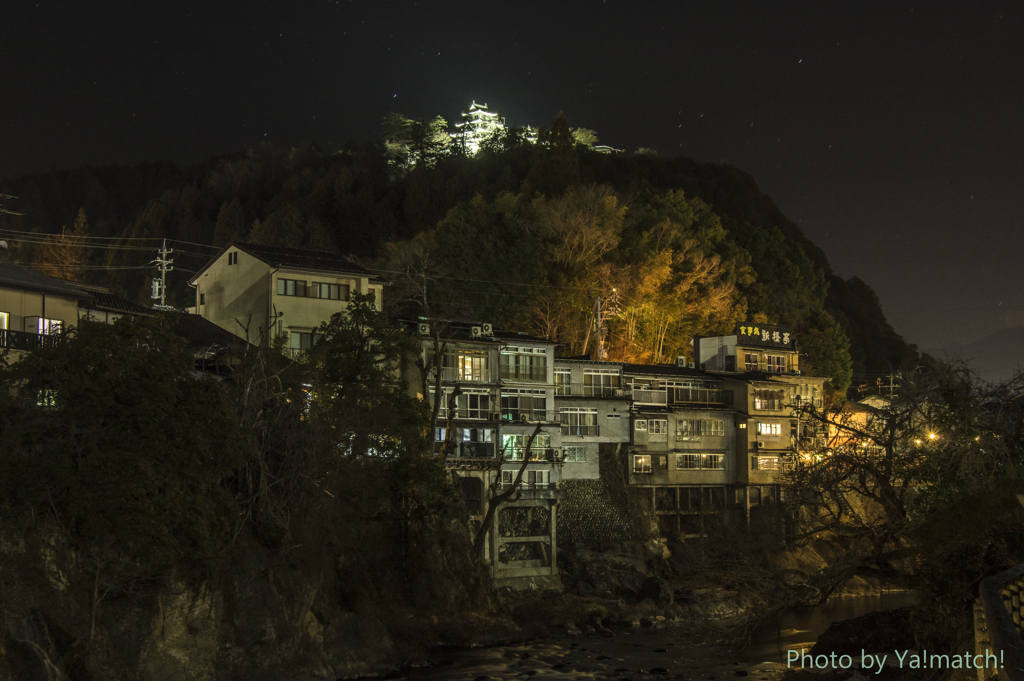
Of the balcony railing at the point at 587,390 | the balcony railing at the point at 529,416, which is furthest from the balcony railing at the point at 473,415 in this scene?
the balcony railing at the point at 587,390

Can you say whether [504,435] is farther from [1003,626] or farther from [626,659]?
[1003,626]

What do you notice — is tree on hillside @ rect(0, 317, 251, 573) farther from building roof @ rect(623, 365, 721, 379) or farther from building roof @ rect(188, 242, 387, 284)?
building roof @ rect(623, 365, 721, 379)

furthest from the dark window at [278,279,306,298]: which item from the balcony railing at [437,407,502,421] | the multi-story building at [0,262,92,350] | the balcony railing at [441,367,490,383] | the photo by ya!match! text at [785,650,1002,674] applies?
the photo by ya!match! text at [785,650,1002,674]

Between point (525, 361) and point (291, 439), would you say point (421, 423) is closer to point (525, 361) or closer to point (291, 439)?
point (291, 439)

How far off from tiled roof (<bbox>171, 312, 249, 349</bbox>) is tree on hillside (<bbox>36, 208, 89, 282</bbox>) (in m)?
34.5

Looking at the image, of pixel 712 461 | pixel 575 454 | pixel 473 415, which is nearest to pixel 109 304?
pixel 473 415

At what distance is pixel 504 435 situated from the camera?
42.3 metres

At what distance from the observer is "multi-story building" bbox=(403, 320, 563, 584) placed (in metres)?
40.3

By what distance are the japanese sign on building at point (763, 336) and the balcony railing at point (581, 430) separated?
12.1 meters

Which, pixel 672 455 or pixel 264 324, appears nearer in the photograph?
pixel 264 324

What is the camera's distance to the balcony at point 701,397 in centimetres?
5129

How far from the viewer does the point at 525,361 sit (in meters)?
43.9

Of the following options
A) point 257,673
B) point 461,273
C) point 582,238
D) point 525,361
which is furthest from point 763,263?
point 257,673

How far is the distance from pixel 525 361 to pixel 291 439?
16520 millimetres
